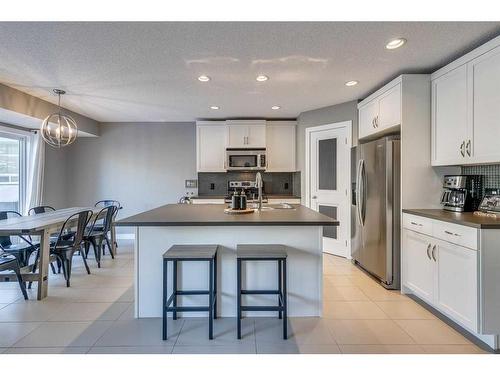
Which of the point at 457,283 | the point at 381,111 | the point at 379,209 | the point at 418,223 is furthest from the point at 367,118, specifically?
the point at 457,283

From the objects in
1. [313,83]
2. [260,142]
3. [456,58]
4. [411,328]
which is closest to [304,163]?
[260,142]

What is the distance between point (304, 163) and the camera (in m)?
4.73

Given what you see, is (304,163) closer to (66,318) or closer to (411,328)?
(411,328)

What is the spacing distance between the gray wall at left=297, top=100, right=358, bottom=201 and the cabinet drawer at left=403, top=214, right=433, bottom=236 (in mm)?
1524

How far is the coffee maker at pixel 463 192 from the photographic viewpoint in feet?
8.51

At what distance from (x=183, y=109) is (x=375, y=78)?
112 inches

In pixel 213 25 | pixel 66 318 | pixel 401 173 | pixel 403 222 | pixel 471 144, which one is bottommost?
pixel 66 318

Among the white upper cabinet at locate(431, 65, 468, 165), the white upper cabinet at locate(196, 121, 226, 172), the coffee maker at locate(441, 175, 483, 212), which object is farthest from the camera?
the white upper cabinet at locate(196, 121, 226, 172)

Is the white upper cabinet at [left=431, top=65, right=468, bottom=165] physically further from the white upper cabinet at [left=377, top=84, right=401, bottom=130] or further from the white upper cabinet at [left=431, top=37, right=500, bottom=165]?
the white upper cabinet at [left=377, top=84, right=401, bottom=130]

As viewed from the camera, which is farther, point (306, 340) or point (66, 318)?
point (66, 318)

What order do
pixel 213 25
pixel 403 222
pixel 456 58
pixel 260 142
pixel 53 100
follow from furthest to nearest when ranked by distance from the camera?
pixel 260 142, pixel 53 100, pixel 403 222, pixel 456 58, pixel 213 25

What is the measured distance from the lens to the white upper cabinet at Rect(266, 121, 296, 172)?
17.1 ft

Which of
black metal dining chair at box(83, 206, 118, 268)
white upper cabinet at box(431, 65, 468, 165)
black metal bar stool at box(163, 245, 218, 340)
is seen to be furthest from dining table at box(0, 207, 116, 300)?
white upper cabinet at box(431, 65, 468, 165)

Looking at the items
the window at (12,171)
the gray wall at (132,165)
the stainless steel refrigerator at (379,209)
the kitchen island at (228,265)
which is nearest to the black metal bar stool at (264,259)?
the kitchen island at (228,265)
